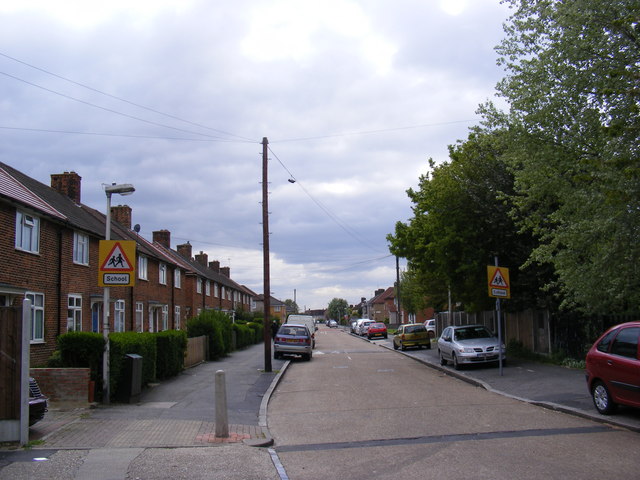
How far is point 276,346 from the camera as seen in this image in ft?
90.8

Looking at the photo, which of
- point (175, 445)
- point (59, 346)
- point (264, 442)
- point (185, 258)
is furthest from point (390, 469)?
point (185, 258)

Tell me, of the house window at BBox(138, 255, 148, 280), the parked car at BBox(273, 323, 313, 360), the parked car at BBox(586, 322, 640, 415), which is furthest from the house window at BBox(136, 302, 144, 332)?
the parked car at BBox(586, 322, 640, 415)

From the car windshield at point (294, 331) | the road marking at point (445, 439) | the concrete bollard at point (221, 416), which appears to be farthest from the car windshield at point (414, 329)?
the concrete bollard at point (221, 416)

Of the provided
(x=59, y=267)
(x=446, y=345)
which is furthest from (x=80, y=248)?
(x=446, y=345)

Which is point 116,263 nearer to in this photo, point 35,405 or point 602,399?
point 35,405

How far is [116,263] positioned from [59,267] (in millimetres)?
9009

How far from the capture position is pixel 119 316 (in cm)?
2656

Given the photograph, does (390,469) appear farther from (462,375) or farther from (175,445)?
(462,375)

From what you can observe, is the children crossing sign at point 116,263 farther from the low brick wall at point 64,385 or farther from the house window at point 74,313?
the house window at point 74,313

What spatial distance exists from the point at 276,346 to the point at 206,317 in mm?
3656

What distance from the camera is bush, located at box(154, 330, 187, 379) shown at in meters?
17.7

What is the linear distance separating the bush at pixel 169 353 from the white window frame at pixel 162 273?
14184mm

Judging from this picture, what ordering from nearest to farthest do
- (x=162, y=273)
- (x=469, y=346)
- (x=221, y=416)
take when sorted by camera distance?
(x=221, y=416), (x=469, y=346), (x=162, y=273)

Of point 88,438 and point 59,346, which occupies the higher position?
point 59,346
